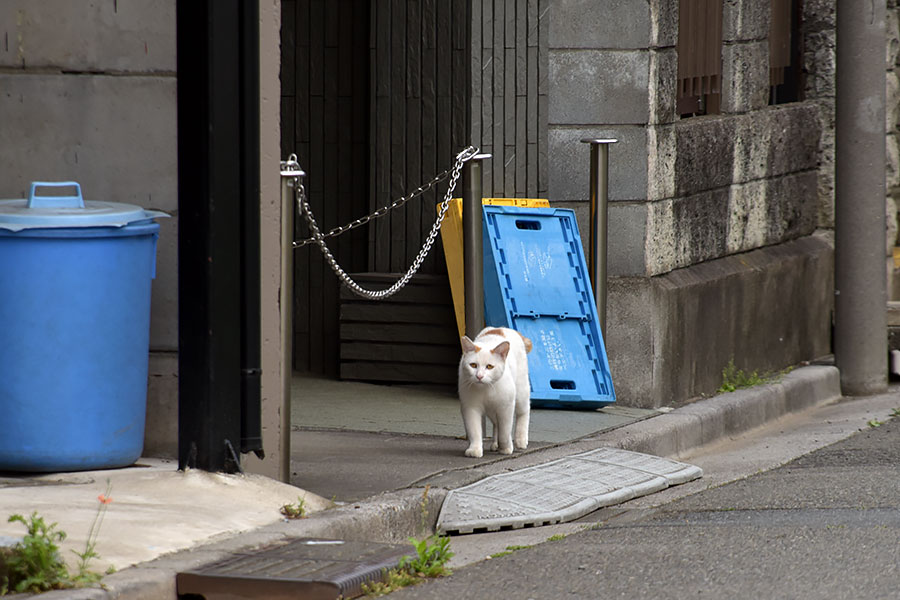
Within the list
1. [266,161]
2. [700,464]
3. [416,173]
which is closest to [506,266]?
[416,173]

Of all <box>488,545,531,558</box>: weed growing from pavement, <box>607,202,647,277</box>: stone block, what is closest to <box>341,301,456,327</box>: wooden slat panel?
<box>607,202,647,277</box>: stone block

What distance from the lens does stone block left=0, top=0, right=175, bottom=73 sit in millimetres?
6094

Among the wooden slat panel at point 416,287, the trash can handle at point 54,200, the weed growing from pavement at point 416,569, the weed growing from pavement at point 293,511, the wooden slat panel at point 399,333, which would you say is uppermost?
the trash can handle at point 54,200

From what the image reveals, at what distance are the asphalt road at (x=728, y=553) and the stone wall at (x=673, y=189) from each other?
2100mm

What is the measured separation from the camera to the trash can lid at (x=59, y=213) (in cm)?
569

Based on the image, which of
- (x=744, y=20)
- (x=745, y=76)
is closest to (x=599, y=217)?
(x=745, y=76)

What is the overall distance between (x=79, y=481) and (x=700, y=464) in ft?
11.6

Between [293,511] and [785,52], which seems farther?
[785,52]

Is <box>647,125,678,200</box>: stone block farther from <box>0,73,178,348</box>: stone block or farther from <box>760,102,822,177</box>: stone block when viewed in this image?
<box>0,73,178,348</box>: stone block

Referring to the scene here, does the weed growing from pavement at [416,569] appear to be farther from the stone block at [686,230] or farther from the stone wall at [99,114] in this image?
the stone block at [686,230]

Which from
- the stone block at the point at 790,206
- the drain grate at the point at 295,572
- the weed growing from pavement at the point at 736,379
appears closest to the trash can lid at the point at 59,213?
the drain grate at the point at 295,572

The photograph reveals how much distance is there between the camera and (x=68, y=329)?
5.74 m

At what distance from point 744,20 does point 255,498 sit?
5895 millimetres

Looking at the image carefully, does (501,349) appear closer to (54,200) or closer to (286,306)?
(286,306)
